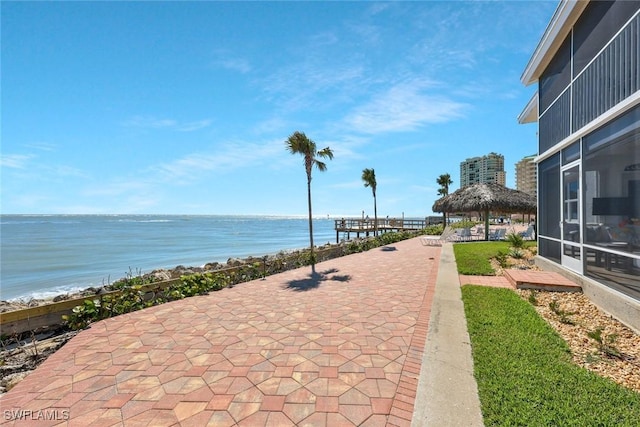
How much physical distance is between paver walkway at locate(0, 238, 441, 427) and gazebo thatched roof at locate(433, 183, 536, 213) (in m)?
14.1

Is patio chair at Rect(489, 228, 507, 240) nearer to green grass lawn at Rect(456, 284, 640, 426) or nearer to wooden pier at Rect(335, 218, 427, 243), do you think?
wooden pier at Rect(335, 218, 427, 243)

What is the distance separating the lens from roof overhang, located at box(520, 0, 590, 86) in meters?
5.96

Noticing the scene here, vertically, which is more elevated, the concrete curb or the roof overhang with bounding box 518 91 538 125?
the roof overhang with bounding box 518 91 538 125

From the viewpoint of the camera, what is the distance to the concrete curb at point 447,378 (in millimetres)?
2461

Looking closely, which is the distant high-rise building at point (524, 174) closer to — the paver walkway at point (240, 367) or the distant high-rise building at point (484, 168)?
the distant high-rise building at point (484, 168)

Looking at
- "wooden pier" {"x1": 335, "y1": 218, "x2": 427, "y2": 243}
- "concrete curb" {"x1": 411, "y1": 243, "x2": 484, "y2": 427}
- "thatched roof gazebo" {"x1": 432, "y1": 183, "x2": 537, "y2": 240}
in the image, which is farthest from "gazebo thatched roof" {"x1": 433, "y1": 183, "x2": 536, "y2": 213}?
"concrete curb" {"x1": 411, "y1": 243, "x2": 484, "y2": 427}

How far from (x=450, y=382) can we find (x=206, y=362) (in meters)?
2.89

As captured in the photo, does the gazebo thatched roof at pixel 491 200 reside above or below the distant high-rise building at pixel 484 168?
below

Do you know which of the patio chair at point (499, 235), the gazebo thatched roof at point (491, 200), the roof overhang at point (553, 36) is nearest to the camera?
the roof overhang at point (553, 36)

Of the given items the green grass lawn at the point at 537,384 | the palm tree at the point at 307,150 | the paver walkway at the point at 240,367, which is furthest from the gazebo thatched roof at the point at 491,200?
the green grass lawn at the point at 537,384

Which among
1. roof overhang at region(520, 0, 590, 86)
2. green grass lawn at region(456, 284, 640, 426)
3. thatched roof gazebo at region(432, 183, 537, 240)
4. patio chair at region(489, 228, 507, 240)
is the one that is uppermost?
roof overhang at region(520, 0, 590, 86)

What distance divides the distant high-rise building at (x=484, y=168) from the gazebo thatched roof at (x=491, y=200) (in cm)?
10713
